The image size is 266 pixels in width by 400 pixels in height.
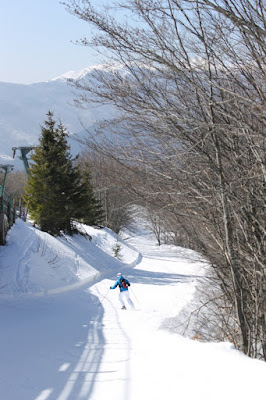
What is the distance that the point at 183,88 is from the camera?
21.4 feet

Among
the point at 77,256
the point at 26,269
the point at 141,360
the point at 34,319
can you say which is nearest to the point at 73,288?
the point at 26,269

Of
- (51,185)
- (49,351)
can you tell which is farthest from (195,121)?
(51,185)

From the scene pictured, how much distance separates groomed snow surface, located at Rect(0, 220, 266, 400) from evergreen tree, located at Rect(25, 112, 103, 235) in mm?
4317

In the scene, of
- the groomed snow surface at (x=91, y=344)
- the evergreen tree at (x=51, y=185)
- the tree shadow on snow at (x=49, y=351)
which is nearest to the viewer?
the groomed snow surface at (x=91, y=344)

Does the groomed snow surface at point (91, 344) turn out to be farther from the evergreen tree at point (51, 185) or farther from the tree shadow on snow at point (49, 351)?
the evergreen tree at point (51, 185)

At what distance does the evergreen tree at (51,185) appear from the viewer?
28562 millimetres

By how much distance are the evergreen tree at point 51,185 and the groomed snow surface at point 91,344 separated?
432cm

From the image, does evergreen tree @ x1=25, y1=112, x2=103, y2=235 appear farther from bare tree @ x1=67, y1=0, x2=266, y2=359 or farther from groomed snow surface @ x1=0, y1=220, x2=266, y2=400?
bare tree @ x1=67, y1=0, x2=266, y2=359

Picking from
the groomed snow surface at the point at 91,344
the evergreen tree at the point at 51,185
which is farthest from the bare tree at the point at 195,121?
the evergreen tree at the point at 51,185

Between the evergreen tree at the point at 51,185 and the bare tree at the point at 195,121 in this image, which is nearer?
the bare tree at the point at 195,121

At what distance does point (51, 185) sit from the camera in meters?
28.8

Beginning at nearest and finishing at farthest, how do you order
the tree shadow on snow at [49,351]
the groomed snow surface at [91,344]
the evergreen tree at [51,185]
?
the groomed snow surface at [91,344] < the tree shadow on snow at [49,351] < the evergreen tree at [51,185]

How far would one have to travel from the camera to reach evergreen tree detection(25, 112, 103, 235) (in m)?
28.6

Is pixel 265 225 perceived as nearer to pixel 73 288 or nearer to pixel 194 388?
pixel 194 388
